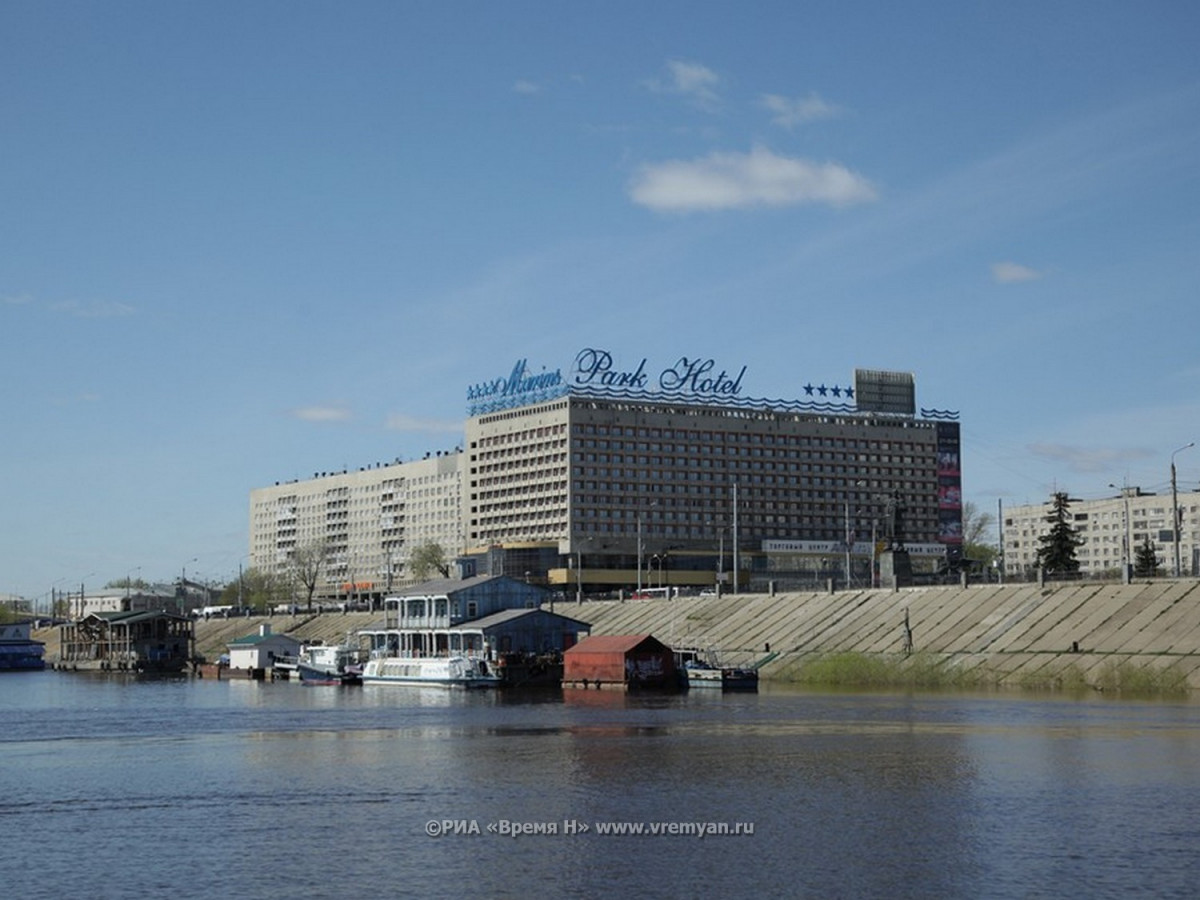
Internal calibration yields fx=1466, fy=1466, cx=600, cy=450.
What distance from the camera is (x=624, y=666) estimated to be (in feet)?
452

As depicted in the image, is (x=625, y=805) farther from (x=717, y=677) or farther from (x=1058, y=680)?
(x=717, y=677)

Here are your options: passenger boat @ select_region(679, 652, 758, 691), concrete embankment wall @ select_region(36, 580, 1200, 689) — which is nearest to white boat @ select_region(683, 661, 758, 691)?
passenger boat @ select_region(679, 652, 758, 691)

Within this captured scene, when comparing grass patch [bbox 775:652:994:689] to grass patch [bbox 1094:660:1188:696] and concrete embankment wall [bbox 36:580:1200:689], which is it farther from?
grass patch [bbox 1094:660:1188:696]

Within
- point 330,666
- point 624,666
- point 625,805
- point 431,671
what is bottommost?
point 625,805

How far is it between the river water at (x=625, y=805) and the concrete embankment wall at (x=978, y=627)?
15.6 m

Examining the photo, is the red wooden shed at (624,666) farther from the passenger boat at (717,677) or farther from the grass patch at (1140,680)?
the grass patch at (1140,680)

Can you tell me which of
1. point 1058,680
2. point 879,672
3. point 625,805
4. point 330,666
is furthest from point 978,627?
point 625,805

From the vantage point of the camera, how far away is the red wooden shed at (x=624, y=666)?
13775cm

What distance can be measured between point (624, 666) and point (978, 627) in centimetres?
3301

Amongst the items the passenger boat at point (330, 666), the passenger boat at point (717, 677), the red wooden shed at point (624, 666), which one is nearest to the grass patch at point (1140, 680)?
the passenger boat at point (717, 677)

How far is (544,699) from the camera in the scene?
413ft

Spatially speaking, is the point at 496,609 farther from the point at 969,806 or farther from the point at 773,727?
the point at 969,806

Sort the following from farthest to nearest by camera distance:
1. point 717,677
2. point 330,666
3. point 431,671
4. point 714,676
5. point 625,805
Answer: point 330,666
point 431,671
point 714,676
point 717,677
point 625,805

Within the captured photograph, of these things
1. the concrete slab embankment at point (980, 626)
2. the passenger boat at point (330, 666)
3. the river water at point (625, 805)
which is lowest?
the river water at point (625, 805)
